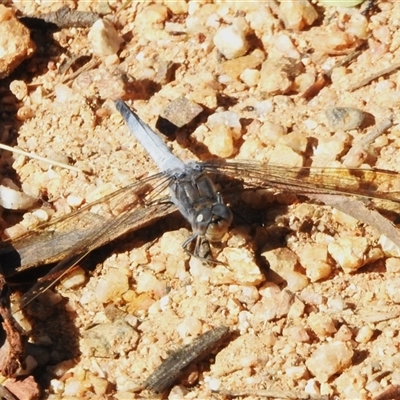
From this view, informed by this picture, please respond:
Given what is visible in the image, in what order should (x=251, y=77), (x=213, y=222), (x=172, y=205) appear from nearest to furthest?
1. (x=213, y=222)
2. (x=172, y=205)
3. (x=251, y=77)

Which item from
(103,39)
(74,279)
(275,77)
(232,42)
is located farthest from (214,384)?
(103,39)

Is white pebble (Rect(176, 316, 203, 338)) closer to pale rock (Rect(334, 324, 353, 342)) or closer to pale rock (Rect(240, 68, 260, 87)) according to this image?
pale rock (Rect(334, 324, 353, 342))

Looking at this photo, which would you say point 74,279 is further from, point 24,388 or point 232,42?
point 232,42

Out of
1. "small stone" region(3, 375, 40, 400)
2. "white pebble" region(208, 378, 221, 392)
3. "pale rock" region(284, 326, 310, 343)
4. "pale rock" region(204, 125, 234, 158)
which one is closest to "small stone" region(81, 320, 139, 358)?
"small stone" region(3, 375, 40, 400)

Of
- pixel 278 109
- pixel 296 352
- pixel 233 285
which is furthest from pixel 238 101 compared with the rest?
pixel 296 352

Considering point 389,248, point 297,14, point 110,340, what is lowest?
point 389,248

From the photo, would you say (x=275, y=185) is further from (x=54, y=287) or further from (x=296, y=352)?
(x=54, y=287)

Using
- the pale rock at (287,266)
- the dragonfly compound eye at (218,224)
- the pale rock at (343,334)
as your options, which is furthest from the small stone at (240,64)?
the pale rock at (343,334)
